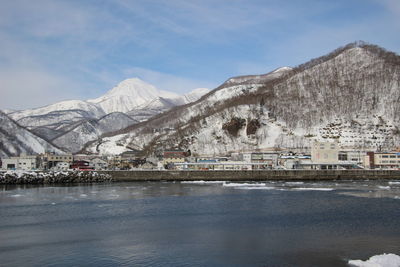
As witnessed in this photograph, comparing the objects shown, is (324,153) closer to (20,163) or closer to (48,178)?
(48,178)

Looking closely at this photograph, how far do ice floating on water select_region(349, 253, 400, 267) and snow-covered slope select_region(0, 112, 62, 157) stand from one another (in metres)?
113

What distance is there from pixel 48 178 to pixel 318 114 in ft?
227

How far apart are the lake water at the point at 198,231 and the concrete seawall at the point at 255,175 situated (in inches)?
1157

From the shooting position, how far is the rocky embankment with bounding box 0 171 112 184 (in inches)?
2309

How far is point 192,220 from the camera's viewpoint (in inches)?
1001

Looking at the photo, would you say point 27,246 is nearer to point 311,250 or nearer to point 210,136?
point 311,250

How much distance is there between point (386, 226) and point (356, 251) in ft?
21.5

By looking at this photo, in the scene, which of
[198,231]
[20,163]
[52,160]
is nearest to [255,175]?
[198,231]

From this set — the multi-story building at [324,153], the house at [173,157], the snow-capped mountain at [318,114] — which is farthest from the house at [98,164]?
the multi-story building at [324,153]

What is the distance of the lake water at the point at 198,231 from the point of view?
16.9 meters

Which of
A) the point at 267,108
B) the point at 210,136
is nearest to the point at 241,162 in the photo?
the point at 210,136

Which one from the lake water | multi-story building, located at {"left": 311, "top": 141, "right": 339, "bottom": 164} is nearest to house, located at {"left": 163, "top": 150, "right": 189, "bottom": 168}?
multi-story building, located at {"left": 311, "top": 141, "right": 339, "bottom": 164}

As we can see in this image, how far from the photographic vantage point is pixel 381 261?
15.5 meters

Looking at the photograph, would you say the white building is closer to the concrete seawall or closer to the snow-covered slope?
the concrete seawall
